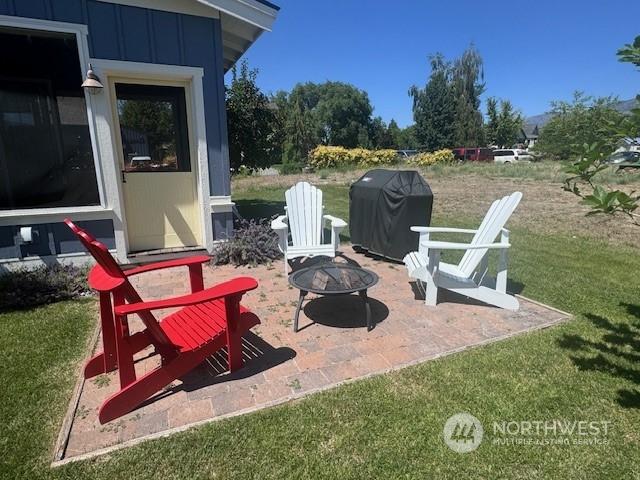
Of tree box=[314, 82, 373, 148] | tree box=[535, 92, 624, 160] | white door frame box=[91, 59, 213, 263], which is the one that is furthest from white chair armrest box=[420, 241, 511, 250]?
tree box=[314, 82, 373, 148]

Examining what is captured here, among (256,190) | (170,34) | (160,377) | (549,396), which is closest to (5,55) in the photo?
(170,34)

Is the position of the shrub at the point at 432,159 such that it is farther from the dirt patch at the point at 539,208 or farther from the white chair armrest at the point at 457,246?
the white chair armrest at the point at 457,246

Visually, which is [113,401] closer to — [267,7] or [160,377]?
[160,377]

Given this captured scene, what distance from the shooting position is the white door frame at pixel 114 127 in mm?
4594

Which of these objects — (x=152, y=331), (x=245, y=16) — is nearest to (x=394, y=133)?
(x=245, y=16)

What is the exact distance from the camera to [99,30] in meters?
4.43

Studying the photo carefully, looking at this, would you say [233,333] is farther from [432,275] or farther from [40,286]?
[40,286]

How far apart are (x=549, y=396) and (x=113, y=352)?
9.66 ft

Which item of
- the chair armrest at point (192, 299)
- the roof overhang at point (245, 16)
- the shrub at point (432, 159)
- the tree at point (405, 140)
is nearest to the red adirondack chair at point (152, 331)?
the chair armrest at point (192, 299)

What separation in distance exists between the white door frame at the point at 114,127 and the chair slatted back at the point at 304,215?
121 centimetres

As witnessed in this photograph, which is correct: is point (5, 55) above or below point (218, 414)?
above

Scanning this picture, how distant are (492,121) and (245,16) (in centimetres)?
4359

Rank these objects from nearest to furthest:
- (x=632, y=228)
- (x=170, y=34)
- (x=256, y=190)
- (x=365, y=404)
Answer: (x=365, y=404), (x=170, y=34), (x=632, y=228), (x=256, y=190)

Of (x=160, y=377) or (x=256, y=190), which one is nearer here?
(x=160, y=377)
